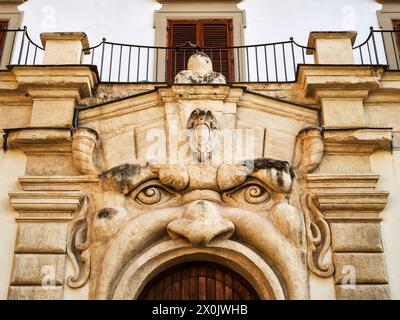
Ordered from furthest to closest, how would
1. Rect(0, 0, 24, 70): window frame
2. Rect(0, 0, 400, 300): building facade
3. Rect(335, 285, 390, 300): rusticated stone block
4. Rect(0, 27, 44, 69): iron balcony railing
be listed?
Rect(0, 0, 24, 70): window frame → Rect(0, 27, 44, 69): iron balcony railing → Rect(0, 0, 400, 300): building facade → Rect(335, 285, 390, 300): rusticated stone block

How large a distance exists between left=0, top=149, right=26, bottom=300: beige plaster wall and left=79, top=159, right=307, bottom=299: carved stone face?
0.93 metres

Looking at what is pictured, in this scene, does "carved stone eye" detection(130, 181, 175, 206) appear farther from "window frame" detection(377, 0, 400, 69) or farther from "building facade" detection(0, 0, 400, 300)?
"window frame" detection(377, 0, 400, 69)

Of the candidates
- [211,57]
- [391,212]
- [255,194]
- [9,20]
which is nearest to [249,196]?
[255,194]

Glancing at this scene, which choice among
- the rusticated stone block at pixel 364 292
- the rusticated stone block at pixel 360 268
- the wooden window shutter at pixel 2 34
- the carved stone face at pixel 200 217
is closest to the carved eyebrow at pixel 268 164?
the carved stone face at pixel 200 217

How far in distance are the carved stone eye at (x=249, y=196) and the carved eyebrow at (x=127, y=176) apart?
2.99 ft

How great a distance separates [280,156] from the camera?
23.0 feet

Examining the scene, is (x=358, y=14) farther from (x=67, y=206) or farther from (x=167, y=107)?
(x=67, y=206)

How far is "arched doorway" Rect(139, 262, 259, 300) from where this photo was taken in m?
6.61

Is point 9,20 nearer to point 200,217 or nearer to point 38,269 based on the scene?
point 38,269

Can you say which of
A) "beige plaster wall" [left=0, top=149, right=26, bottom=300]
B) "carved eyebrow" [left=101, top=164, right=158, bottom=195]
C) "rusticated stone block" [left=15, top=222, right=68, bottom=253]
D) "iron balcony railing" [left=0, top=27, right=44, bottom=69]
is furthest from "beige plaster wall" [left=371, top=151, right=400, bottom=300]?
"iron balcony railing" [left=0, top=27, right=44, bottom=69]

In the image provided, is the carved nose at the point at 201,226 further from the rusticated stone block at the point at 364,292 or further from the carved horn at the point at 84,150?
the rusticated stone block at the point at 364,292

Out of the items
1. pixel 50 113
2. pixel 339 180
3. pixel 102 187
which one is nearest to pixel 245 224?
pixel 339 180

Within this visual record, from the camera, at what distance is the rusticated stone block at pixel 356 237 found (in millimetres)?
6395

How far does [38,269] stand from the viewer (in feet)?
20.7
